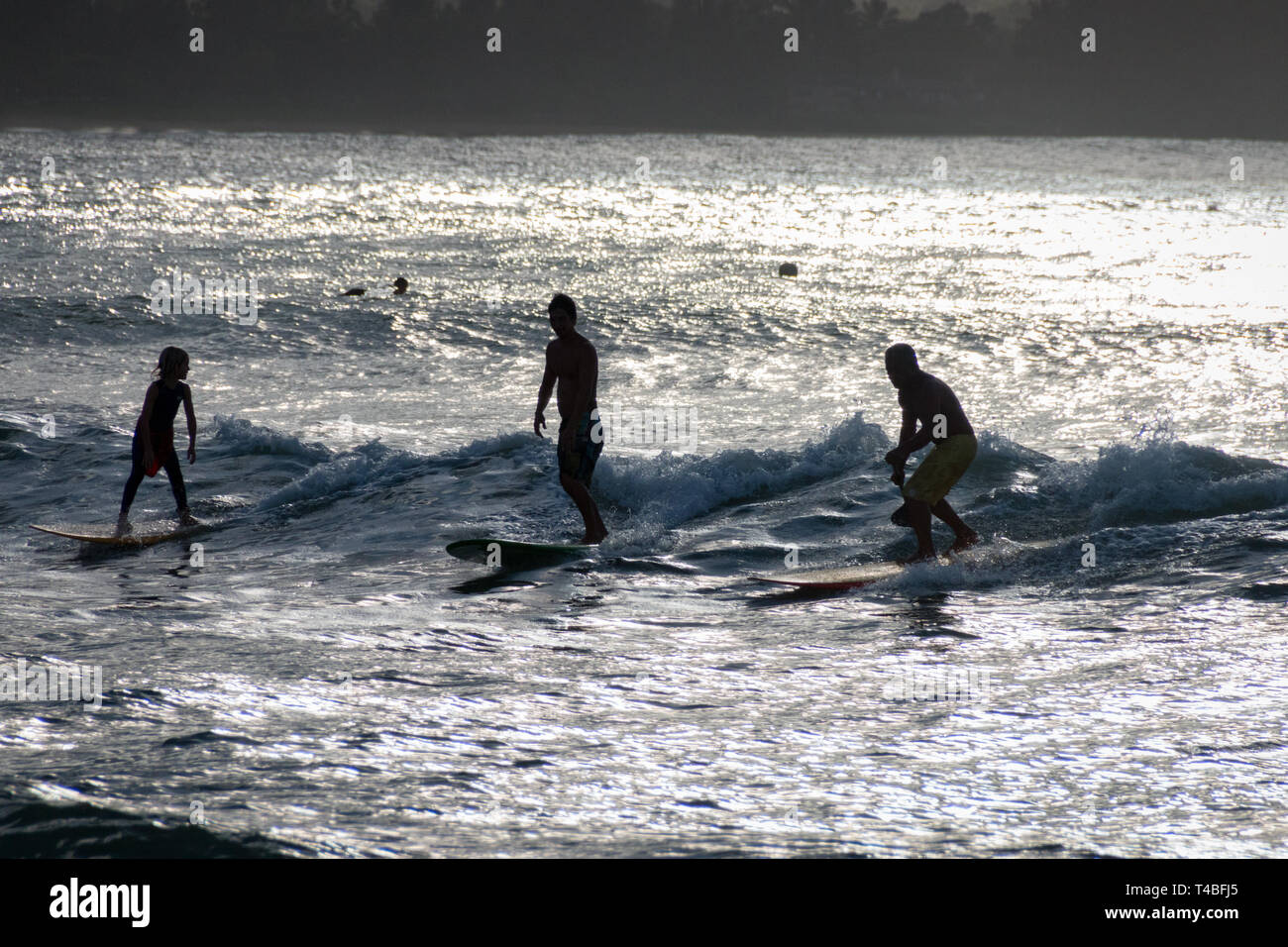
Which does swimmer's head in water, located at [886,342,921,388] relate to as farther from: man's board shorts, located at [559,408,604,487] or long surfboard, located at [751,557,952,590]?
man's board shorts, located at [559,408,604,487]

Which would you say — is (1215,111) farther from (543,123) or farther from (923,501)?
(923,501)

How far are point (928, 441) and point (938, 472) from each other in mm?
222

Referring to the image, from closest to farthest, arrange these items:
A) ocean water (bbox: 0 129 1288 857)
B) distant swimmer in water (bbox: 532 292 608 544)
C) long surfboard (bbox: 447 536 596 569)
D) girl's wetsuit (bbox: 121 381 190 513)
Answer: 1. ocean water (bbox: 0 129 1288 857)
2. long surfboard (bbox: 447 536 596 569)
3. distant swimmer in water (bbox: 532 292 608 544)
4. girl's wetsuit (bbox: 121 381 190 513)

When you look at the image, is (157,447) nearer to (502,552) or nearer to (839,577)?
(502,552)

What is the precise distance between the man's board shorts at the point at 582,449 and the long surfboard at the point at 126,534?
10.6ft

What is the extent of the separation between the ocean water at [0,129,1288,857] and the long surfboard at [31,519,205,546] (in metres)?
0.14

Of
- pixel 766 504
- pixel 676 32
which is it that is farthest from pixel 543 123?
pixel 766 504

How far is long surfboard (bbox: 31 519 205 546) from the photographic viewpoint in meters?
9.44

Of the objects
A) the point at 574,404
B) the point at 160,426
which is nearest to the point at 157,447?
the point at 160,426

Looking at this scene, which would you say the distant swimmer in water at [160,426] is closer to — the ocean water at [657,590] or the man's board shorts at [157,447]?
the man's board shorts at [157,447]

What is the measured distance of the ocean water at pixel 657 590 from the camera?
4.57 m

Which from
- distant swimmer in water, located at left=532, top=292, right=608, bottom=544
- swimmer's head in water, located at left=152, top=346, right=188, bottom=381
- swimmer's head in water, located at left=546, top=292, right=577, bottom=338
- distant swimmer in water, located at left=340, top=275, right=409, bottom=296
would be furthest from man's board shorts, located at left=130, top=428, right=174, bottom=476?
distant swimmer in water, located at left=340, top=275, right=409, bottom=296

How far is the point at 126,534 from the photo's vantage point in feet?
31.5

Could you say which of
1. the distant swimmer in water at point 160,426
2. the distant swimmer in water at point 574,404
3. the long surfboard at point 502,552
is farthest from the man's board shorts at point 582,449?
the distant swimmer in water at point 160,426
